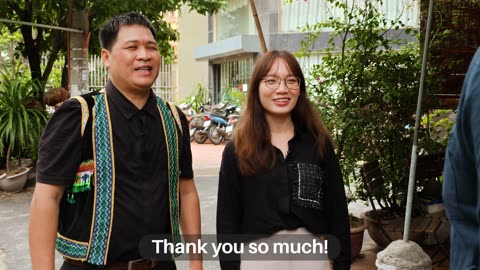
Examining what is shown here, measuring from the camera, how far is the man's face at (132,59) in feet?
6.62

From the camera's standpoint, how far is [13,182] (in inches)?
313

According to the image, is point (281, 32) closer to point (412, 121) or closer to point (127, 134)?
point (412, 121)

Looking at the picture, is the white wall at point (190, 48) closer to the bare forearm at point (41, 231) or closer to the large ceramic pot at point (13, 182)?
the large ceramic pot at point (13, 182)

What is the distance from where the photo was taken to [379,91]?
480 cm

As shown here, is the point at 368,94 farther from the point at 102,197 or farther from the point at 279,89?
the point at 102,197

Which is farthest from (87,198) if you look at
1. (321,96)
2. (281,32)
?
(281,32)

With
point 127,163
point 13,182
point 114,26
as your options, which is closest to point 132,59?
point 114,26

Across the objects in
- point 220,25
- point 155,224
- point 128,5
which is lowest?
point 155,224

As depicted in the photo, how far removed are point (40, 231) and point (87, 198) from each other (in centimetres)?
19

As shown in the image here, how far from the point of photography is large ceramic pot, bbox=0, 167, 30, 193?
7.93 metres

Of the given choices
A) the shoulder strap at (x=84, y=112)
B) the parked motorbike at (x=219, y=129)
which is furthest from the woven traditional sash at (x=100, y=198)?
the parked motorbike at (x=219, y=129)

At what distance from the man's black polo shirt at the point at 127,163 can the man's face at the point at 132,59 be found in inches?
2.8

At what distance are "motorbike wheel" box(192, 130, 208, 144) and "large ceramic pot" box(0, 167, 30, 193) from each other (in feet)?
30.5

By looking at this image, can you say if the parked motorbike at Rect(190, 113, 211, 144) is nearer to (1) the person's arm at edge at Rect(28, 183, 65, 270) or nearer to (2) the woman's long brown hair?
(2) the woman's long brown hair
